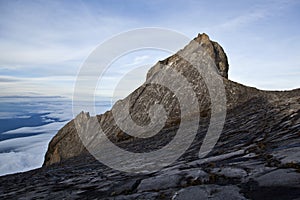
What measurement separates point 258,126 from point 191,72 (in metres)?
14.5

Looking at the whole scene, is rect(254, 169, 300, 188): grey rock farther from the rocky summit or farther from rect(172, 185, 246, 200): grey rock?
rect(172, 185, 246, 200): grey rock

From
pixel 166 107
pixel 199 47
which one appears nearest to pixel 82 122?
pixel 166 107

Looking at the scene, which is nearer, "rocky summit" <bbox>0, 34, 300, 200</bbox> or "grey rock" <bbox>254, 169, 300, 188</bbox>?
"grey rock" <bbox>254, 169, 300, 188</bbox>

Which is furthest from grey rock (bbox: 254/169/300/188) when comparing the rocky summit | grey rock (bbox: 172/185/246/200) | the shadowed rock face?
the shadowed rock face

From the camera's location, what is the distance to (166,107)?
23406 mm

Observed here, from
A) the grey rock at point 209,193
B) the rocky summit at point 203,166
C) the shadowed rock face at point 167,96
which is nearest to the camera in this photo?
the grey rock at point 209,193

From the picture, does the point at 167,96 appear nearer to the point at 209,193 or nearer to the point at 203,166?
the point at 203,166

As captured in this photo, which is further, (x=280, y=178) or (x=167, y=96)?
(x=167, y=96)

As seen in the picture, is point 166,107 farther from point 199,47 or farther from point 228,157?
point 228,157

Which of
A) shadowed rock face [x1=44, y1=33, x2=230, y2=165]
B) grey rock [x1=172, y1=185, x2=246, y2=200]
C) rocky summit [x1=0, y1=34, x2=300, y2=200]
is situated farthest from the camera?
shadowed rock face [x1=44, y1=33, x2=230, y2=165]

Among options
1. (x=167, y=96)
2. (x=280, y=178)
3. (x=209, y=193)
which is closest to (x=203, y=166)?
(x=209, y=193)

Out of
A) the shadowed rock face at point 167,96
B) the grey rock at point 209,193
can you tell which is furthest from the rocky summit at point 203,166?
the shadowed rock face at point 167,96

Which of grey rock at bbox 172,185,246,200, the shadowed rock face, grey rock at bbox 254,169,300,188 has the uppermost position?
the shadowed rock face

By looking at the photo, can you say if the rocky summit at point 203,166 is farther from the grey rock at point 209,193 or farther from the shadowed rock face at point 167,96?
the shadowed rock face at point 167,96
